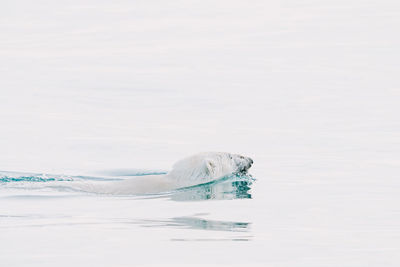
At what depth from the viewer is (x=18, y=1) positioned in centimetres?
5981

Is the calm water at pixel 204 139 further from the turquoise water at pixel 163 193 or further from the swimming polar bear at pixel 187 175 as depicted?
the swimming polar bear at pixel 187 175

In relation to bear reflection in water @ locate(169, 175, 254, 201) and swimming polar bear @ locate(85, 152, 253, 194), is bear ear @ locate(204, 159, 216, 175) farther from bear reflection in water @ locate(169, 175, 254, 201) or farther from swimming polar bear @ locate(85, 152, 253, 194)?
bear reflection in water @ locate(169, 175, 254, 201)

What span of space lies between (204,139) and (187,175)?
13.7 feet

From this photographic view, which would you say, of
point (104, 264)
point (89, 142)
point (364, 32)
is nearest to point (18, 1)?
point (364, 32)

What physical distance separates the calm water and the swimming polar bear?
0.74ft

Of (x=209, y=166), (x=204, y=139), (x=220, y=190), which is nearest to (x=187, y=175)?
(x=209, y=166)

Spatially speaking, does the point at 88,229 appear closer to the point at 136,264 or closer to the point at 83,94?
the point at 136,264

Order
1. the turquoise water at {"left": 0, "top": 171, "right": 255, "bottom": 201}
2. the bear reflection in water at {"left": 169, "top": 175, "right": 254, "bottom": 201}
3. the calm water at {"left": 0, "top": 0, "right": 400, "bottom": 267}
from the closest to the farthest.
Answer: the calm water at {"left": 0, "top": 0, "right": 400, "bottom": 267} < the bear reflection in water at {"left": 169, "top": 175, "right": 254, "bottom": 201} < the turquoise water at {"left": 0, "top": 171, "right": 255, "bottom": 201}

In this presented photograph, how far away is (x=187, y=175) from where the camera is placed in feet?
55.0

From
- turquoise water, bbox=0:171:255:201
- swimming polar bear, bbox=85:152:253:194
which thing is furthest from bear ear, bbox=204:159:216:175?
turquoise water, bbox=0:171:255:201

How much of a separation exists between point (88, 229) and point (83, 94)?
45.9 ft

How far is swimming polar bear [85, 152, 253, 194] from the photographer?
1636 cm

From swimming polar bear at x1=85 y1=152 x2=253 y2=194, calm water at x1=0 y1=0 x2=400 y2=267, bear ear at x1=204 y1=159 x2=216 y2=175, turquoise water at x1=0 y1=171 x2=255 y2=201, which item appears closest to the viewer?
calm water at x1=0 y1=0 x2=400 y2=267

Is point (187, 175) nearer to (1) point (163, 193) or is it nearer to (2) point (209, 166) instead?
(2) point (209, 166)
